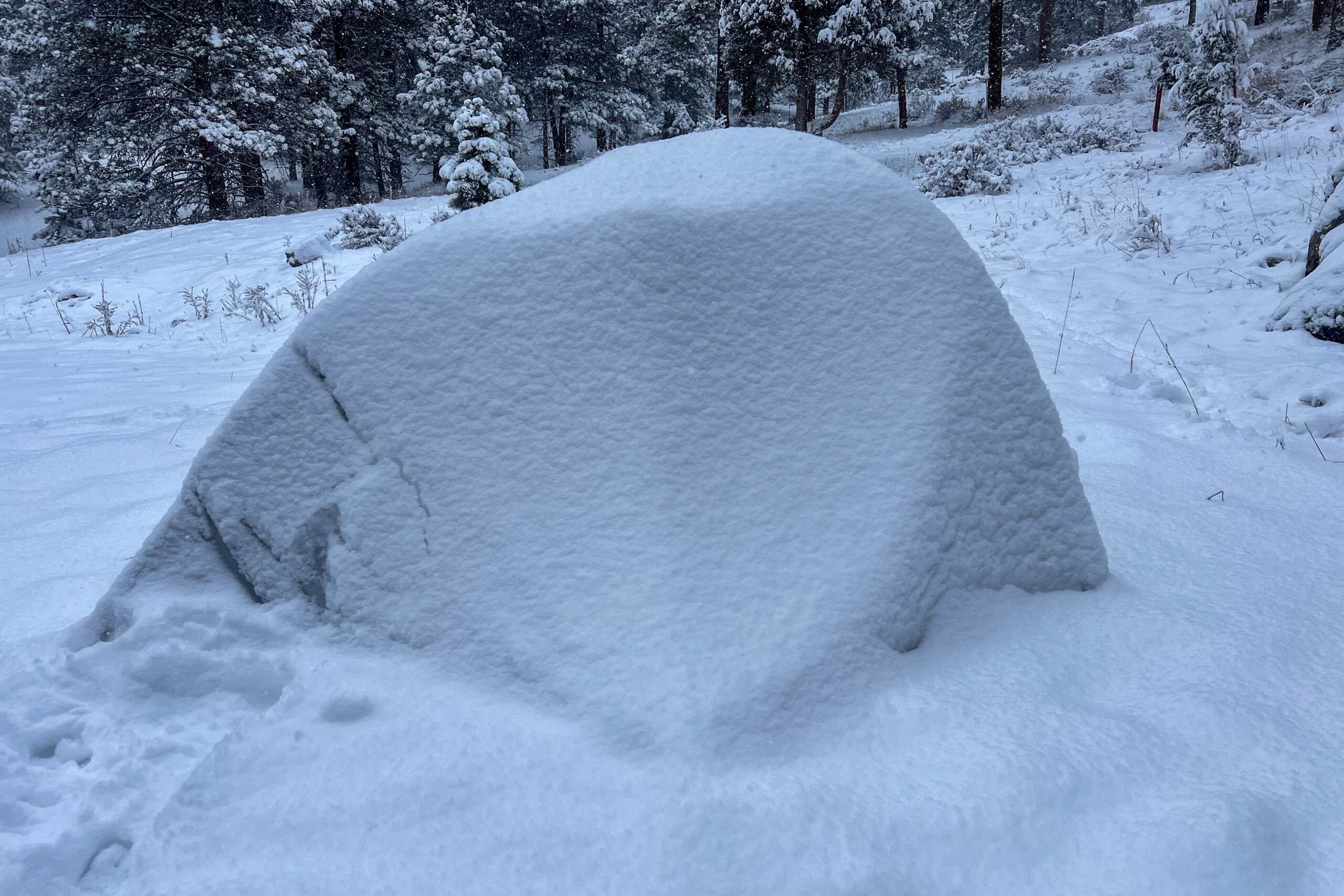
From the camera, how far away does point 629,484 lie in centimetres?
144

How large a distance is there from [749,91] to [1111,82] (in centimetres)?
898

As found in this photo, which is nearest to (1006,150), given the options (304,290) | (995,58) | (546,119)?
(995,58)

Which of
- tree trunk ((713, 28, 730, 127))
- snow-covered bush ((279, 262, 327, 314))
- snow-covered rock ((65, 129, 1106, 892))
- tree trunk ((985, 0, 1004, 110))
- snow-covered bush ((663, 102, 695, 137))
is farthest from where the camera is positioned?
snow-covered bush ((663, 102, 695, 137))

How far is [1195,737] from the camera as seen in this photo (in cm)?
124

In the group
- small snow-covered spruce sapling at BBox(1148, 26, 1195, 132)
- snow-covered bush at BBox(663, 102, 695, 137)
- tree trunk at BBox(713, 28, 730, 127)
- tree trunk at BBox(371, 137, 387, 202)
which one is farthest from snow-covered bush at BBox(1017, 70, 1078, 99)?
tree trunk at BBox(371, 137, 387, 202)

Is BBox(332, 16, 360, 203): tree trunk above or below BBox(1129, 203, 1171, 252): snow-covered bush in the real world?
above

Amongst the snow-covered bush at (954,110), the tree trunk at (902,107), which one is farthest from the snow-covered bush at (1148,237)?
the tree trunk at (902,107)

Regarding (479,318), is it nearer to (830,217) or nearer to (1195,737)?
(830,217)

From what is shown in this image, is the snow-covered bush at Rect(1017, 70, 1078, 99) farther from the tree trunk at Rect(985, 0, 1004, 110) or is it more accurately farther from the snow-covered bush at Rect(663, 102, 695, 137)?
the snow-covered bush at Rect(663, 102, 695, 137)

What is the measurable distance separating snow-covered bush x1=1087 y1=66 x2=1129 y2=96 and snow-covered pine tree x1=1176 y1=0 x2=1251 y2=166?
8.63m

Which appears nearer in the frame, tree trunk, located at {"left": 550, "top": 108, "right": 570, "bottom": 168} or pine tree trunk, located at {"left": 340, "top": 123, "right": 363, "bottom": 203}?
pine tree trunk, located at {"left": 340, "top": 123, "right": 363, "bottom": 203}

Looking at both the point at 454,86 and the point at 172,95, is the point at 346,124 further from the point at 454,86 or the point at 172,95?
the point at 172,95

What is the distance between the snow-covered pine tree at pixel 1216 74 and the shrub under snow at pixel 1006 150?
4.39 ft

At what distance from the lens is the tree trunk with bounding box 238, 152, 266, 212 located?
12945 mm
